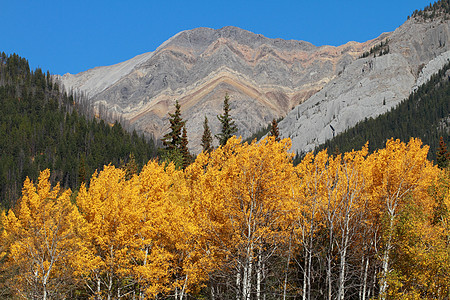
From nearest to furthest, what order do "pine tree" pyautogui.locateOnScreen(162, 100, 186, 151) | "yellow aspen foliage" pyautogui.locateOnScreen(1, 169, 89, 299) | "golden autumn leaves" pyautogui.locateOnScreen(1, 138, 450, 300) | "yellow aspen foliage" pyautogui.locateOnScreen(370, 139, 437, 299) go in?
"golden autumn leaves" pyautogui.locateOnScreen(1, 138, 450, 300) → "yellow aspen foliage" pyautogui.locateOnScreen(1, 169, 89, 299) → "yellow aspen foliage" pyautogui.locateOnScreen(370, 139, 437, 299) → "pine tree" pyautogui.locateOnScreen(162, 100, 186, 151)

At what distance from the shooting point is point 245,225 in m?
18.1

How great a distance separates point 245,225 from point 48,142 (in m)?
156

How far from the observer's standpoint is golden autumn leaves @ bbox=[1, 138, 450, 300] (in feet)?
60.3

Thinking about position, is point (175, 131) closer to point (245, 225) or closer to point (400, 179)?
point (400, 179)

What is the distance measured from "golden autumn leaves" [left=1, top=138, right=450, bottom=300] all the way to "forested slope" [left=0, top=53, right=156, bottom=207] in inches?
4223

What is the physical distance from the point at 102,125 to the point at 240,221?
176m

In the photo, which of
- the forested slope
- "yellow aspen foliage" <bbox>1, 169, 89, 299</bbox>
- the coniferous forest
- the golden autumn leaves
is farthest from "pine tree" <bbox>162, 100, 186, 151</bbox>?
the forested slope

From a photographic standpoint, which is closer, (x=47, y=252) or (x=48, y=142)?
(x=47, y=252)

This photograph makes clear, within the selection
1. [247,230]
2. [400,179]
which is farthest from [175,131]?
[247,230]

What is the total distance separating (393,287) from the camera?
840 inches

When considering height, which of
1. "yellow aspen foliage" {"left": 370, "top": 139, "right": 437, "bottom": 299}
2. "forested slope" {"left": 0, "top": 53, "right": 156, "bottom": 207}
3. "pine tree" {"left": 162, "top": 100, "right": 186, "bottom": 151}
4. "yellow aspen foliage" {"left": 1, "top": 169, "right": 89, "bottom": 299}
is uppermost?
"forested slope" {"left": 0, "top": 53, "right": 156, "bottom": 207}

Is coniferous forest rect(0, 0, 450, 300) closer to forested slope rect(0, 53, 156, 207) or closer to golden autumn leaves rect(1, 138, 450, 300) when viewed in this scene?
golden autumn leaves rect(1, 138, 450, 300)

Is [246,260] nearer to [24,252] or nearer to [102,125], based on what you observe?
[24,252]

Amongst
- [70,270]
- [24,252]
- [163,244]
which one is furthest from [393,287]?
[24,252]
